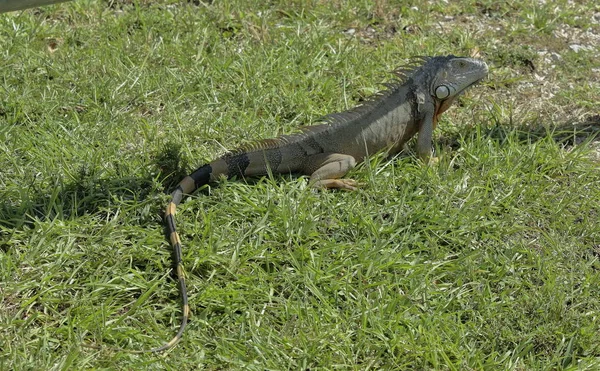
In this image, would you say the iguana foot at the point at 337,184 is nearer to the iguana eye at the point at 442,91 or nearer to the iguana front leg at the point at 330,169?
the iguana front leg at the point at 330,169

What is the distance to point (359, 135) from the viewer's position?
16.9 feet

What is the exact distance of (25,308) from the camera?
12.7 feet

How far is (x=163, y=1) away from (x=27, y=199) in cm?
288

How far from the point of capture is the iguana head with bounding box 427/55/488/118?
538 cm

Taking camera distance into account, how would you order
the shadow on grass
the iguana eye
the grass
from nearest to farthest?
1. the grass
2. the shadow on grass
3. the iguana eye

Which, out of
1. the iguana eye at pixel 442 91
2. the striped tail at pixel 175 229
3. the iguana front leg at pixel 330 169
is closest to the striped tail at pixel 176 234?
the striped tail at pixel 175 229

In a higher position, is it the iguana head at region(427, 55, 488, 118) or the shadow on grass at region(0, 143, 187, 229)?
the iguana head at region(427, 55, 488, 118)

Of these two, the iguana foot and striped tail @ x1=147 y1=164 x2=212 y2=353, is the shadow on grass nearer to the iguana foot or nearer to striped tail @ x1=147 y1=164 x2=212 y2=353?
striped tail @ x1=147 y1=164 x2=212 y2=353

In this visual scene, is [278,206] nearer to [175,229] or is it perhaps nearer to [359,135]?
[175,229]

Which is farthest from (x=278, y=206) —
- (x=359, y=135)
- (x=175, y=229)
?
(x=359, y=135)

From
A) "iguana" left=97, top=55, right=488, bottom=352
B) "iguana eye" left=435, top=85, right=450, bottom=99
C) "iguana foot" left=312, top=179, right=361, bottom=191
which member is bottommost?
"iguana foot" left=312, top=179, right=361, bottom=191

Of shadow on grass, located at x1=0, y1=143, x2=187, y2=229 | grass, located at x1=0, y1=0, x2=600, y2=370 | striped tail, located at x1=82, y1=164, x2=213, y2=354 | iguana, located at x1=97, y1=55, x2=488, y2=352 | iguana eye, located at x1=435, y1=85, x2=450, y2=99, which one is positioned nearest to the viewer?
striped tail, located at x1=82, y1=164, x2=213, y2=354

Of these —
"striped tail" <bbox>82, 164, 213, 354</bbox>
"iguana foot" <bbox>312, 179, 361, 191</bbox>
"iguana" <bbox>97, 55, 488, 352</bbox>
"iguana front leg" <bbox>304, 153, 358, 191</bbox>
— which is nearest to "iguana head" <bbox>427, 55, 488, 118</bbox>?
"iguana" <bbox>97, 55, 488, 352</bbox>

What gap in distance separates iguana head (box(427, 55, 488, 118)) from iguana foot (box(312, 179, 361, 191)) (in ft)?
3.00
